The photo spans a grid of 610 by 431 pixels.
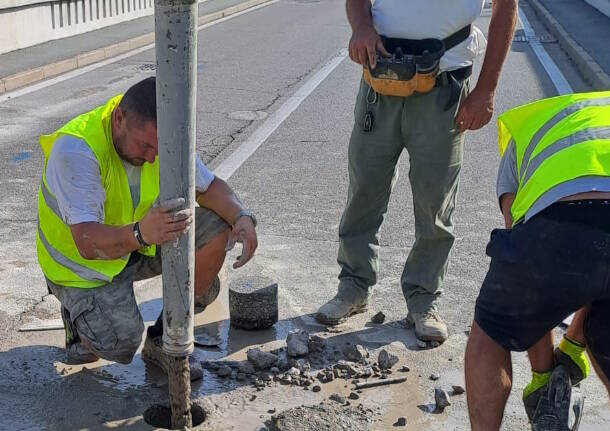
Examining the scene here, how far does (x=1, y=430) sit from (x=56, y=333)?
790mm

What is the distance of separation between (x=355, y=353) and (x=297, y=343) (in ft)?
0.86

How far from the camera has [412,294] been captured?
4426 millimetres

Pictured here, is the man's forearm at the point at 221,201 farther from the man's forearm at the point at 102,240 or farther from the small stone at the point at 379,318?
the small stone at the point at 379,318

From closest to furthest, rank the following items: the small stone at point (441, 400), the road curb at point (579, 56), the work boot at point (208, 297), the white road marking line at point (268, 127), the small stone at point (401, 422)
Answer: the small stone at point (401, 422)
the small stone at point (441, 400)
the work boot at point (208, 297)
the white road marking line at point (268, 127)
the road curb at point (579, 56)

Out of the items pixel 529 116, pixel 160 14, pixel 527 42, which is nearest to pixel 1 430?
pixel 160 14

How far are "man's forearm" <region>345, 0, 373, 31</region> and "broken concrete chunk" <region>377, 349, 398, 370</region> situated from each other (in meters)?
1.47

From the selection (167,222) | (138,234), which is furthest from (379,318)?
(167,222)

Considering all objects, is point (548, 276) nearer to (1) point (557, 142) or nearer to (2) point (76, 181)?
(1) point (557, 142)

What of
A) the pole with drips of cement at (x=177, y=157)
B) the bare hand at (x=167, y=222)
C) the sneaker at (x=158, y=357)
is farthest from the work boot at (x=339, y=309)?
the bare hand at (x=167, y=222)

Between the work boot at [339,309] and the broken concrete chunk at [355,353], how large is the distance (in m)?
0.30

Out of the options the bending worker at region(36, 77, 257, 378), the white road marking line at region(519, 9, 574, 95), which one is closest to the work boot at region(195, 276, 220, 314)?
the bending worker at region(36, 77, 257, 378)

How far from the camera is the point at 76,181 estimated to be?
3545mm

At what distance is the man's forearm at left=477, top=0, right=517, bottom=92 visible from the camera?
4063mm

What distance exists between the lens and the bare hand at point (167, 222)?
3.10 m
